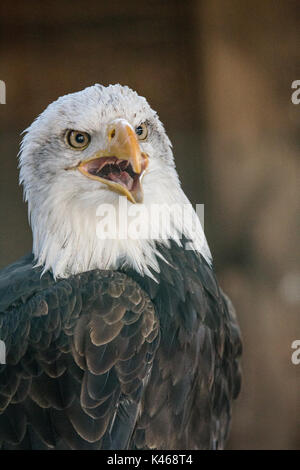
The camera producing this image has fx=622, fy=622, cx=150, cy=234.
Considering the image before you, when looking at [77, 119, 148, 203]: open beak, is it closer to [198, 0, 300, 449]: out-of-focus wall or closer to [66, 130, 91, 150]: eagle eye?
A: [66, 130, 91, 150]: eagle eye

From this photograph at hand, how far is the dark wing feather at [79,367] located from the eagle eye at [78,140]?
0.27m

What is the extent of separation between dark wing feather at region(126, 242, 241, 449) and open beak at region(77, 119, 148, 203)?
21 cm

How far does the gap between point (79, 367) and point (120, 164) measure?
394mm

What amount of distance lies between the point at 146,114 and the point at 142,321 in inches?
16.6

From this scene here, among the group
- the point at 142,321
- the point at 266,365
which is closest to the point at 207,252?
the point at 142,321

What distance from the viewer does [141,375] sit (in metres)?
1.17

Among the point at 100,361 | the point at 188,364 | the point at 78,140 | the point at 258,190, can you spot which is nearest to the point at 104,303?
the point at 100,361

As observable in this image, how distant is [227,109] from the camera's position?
202cm

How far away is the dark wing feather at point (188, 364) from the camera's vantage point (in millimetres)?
1224

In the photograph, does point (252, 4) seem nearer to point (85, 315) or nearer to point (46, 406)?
point (85, 315)
